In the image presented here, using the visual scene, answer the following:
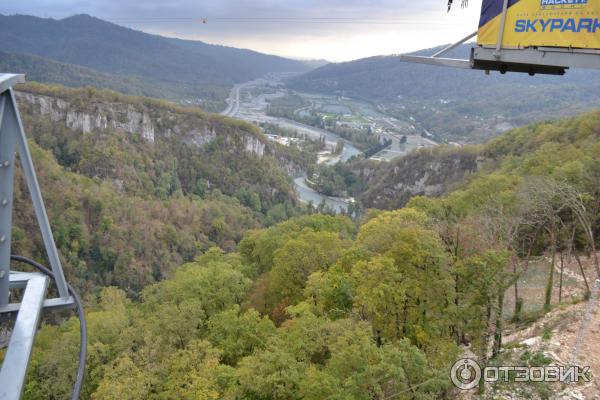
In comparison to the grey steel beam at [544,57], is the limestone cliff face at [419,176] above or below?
below

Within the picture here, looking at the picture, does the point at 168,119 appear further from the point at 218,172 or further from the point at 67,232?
the point at 67,232

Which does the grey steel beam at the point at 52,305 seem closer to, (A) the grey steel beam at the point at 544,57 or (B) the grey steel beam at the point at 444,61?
(B) the grey steel beam at the point at 444,61

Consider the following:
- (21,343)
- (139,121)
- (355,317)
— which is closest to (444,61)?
(21,343)

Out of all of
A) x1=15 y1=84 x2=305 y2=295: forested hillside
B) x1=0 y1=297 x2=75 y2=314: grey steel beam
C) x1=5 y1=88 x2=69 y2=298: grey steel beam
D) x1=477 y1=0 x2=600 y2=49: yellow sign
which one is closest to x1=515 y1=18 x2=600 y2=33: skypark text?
x1=477 y1=0 x2=600 y2=49: yellow sign

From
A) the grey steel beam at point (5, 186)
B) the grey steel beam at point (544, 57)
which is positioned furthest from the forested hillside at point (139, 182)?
the grey steel beam at point (544, 57)

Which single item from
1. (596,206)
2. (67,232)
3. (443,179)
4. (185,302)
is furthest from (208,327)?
(443,179)

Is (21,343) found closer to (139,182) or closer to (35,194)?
(35,194)

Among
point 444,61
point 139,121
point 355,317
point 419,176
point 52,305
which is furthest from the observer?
point 139,121
